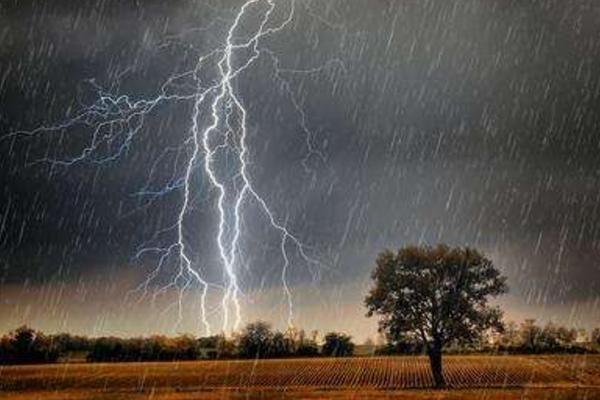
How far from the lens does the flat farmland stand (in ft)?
133

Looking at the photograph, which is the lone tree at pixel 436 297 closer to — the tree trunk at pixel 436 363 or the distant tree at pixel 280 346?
the tree trunk at pixel 436 363

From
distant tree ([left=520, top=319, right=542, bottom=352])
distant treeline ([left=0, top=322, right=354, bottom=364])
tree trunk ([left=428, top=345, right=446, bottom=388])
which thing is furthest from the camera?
distant tree ([left=520, top=319, right=542, bottom=352])

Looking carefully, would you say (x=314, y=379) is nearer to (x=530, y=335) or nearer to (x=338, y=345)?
(x=338, y=345)

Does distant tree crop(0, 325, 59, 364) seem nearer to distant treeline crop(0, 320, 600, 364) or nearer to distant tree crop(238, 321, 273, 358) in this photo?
distant treeline crop(0, 320, 600, 364)

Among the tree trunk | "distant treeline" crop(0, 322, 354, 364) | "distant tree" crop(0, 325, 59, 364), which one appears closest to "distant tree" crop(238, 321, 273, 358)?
"distant treeline" crop(0, 322, 354, 364)

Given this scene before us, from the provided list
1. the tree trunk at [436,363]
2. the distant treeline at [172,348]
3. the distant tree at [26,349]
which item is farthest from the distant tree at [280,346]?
the tree trunk at [436,363]

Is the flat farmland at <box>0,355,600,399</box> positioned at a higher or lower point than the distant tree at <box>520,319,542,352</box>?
lower

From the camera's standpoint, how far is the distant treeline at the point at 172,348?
7500 cm

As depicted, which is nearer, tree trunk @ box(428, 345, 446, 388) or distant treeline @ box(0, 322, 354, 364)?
tree trunk @ box(428, 345, 446, 388)

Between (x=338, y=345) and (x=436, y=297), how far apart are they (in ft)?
108

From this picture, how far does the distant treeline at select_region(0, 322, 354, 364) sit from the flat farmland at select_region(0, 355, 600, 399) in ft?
10.7

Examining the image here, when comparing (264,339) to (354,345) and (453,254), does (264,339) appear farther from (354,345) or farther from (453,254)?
(453,254)

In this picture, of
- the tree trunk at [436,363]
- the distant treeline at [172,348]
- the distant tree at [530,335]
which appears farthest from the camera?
the distant tree at [530,335]

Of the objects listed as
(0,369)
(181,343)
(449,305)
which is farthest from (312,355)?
(449,305)
